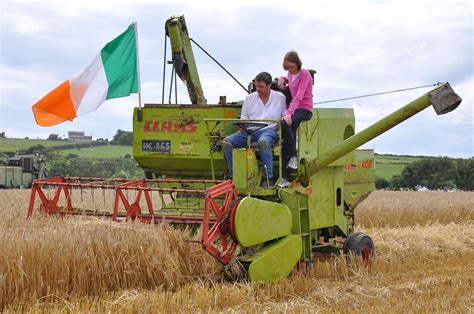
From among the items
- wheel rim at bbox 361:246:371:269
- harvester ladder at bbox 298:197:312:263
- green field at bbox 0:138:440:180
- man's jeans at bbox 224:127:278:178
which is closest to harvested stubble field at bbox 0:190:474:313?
harvester ladder at bbox 298:197:312:263

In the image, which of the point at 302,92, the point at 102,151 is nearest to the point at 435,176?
the point at 102,151

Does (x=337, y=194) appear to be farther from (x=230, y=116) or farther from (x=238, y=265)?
(x=238, y=265)

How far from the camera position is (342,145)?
29.6 feet

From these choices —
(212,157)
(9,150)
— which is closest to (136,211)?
(212,157)

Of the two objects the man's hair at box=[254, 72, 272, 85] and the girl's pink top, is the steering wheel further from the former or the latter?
the man's hair at box=[254, 72, 272, 85]

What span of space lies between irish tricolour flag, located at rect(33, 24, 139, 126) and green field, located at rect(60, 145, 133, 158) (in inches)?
1781

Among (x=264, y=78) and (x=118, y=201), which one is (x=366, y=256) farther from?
(x=118, y=201)

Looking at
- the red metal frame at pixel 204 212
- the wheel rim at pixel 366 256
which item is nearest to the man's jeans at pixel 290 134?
the red metal frame at pixel 204 212

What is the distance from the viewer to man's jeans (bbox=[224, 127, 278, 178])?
8.30 m

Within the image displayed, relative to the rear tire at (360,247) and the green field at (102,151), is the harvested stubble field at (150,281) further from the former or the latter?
the green field at (102,151)

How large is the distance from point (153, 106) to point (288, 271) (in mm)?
3103

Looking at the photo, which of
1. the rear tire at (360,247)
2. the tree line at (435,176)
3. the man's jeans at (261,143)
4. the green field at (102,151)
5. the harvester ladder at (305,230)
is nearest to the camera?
the man's jeans at (261,143)

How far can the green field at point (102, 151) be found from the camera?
2229 inches

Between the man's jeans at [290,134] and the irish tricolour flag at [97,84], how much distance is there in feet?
8.98
